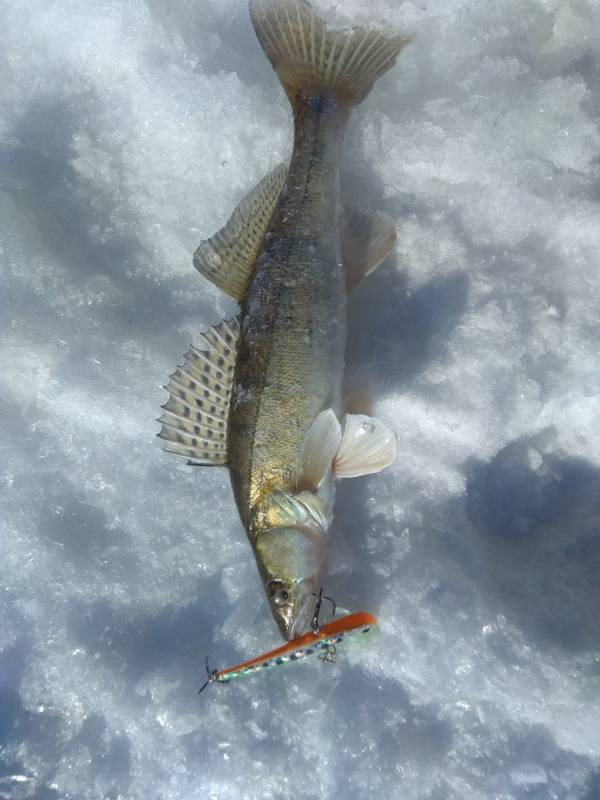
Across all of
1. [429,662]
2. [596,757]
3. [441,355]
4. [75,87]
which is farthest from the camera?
[75,87]

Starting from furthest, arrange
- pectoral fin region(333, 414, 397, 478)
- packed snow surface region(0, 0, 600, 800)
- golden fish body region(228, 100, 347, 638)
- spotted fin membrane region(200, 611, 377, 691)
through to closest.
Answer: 1. packed snow surface region(0, 0, 600, 800)
2. pectoral fin region(333, 414, 397, 478)
3. golden fish body region(228, 100, 347, 638)
4. spotted fin membrane region(200, 611, 377, 691)

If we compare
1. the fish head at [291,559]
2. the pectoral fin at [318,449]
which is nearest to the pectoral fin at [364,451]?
the pectoral fin at [318,449]

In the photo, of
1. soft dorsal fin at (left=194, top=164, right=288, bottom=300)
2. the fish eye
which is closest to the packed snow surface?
soft dorsal fin at (left=194, top=164, right=288, bottom=300)

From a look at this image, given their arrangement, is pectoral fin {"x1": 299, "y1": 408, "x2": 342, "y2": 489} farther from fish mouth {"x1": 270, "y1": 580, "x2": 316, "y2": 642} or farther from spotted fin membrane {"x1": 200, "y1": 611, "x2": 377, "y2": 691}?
spotted fin membrane {"x1": 200, "y1": 611, "x2": 377, "y2": 691}

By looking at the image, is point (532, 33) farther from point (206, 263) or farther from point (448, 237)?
point (206, 263)

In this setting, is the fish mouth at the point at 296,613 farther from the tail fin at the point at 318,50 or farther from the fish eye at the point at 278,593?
the tail fin at the point at 318,50

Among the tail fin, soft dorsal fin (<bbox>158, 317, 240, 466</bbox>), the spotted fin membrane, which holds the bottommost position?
the spotted fin membrane

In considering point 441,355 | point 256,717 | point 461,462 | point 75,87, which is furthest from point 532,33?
point 256,717
